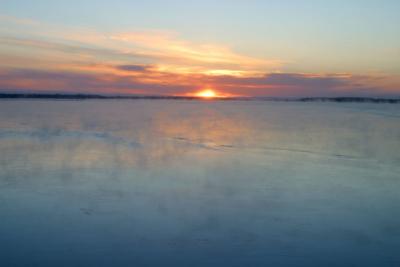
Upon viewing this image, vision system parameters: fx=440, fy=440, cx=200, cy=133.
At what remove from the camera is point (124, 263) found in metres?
4.96

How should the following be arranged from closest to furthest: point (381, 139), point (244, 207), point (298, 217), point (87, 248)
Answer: point (87, 248) → point (298, 217) → point (244, 207) → point (381, 139)

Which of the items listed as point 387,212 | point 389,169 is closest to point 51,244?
point 387,212

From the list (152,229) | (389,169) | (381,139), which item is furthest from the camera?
(381,139)

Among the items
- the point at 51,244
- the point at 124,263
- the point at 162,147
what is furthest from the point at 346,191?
the point at 162,147

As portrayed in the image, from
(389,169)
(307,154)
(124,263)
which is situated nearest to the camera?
(124,263)

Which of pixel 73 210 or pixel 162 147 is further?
pixel 162 147

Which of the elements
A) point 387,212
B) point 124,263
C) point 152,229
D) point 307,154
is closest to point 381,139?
point 307,154

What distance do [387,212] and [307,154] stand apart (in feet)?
19.2

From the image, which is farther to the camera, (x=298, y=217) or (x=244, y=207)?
(x=244, y=207)

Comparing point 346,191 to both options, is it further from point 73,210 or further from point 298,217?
point 73,210

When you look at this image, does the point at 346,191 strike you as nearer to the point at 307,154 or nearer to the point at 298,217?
the point at 298,217

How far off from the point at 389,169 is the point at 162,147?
6880 mm

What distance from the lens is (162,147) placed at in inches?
559

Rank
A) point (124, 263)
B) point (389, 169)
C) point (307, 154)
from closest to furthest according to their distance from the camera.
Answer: point (124, 263) < point (389, 169) < point (307, 154)
